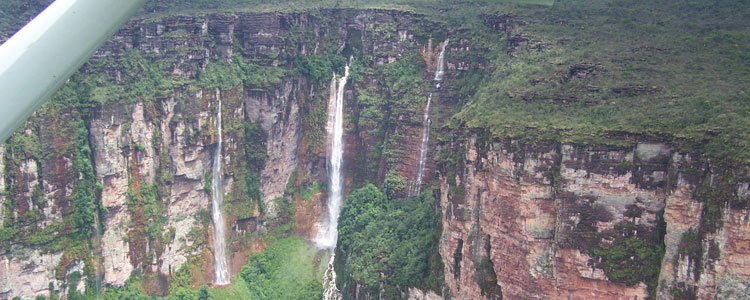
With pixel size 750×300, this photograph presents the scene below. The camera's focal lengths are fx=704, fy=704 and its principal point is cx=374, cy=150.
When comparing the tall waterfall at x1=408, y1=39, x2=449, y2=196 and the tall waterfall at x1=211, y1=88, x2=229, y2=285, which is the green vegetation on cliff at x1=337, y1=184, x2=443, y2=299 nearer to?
the tall waterfall at x1=408, y1=39, x2=449, y2=196

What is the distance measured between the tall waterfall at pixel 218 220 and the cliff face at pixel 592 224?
493 inches

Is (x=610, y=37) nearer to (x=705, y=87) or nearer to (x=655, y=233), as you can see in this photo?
(x=705, y=87)

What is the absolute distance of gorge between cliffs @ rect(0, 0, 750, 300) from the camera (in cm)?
1287

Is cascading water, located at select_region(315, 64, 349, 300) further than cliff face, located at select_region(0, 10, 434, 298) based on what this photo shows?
Yes

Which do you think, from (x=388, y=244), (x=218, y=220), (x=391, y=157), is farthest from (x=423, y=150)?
(x=218, y=220)

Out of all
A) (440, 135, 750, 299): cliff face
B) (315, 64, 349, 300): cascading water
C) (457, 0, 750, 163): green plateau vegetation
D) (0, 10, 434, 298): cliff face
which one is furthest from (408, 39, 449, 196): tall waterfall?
(440, 135, 750, 299): cliff face

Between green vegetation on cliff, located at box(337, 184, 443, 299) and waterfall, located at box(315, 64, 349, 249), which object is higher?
waterfall, located at box(315, 64, 349, 249)

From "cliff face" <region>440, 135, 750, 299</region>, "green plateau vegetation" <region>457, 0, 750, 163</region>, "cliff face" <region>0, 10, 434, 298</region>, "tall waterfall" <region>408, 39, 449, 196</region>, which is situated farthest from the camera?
"tall waterfall" <region>408, 39, 449, 196</region>

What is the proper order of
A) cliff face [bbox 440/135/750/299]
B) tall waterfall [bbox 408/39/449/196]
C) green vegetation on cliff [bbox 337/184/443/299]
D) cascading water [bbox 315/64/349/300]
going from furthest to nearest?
cascading water [bbox 315/64/349/300] < tall waterfall [bbox 408/39/449/196] < green vegetation on cliff [bbox 337/184/443/299] < cliff face [bbox 440/135/750/299]

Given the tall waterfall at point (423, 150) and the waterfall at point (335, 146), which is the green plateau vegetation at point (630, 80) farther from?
the waterfall at point (335, 146)

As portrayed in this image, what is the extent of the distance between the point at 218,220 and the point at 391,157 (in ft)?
22.2

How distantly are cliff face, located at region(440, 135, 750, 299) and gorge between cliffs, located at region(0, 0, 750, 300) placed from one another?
40 mm

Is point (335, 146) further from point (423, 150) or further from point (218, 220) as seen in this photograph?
point (218, 220)

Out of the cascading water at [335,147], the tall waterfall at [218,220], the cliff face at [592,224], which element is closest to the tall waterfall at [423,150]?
the cascading water at [335,147]
